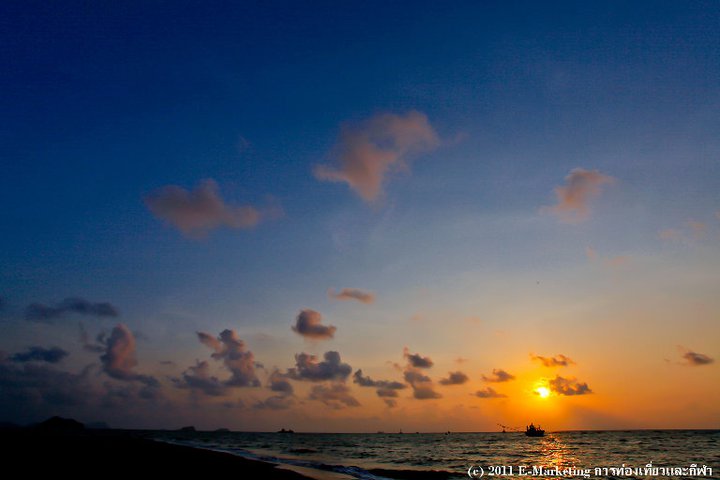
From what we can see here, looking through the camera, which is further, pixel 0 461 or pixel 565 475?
pixel 565 475

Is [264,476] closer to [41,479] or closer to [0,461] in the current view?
[41,479]

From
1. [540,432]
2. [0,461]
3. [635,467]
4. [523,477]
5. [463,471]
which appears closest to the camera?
[0,461]

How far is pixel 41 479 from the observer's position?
27.2 meters

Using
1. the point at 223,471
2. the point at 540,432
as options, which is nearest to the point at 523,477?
the point at 223,471

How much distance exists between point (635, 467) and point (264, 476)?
50.7m

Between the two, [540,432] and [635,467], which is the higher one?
[635,467]

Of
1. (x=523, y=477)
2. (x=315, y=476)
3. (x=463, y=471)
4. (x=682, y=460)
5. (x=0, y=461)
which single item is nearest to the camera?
(x=0, y=461)

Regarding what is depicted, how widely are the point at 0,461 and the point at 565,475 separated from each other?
55.0m

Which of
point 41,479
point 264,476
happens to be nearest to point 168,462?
point 264,476

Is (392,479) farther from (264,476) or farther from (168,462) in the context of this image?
(168,462)

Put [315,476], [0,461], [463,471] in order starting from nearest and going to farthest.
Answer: [0,461] → [315,476] → [463,471]

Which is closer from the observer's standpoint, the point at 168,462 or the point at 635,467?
the point at 168,462

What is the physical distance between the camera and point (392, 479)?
44375 mm

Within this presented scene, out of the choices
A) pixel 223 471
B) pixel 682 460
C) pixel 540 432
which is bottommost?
pixel 540 432
